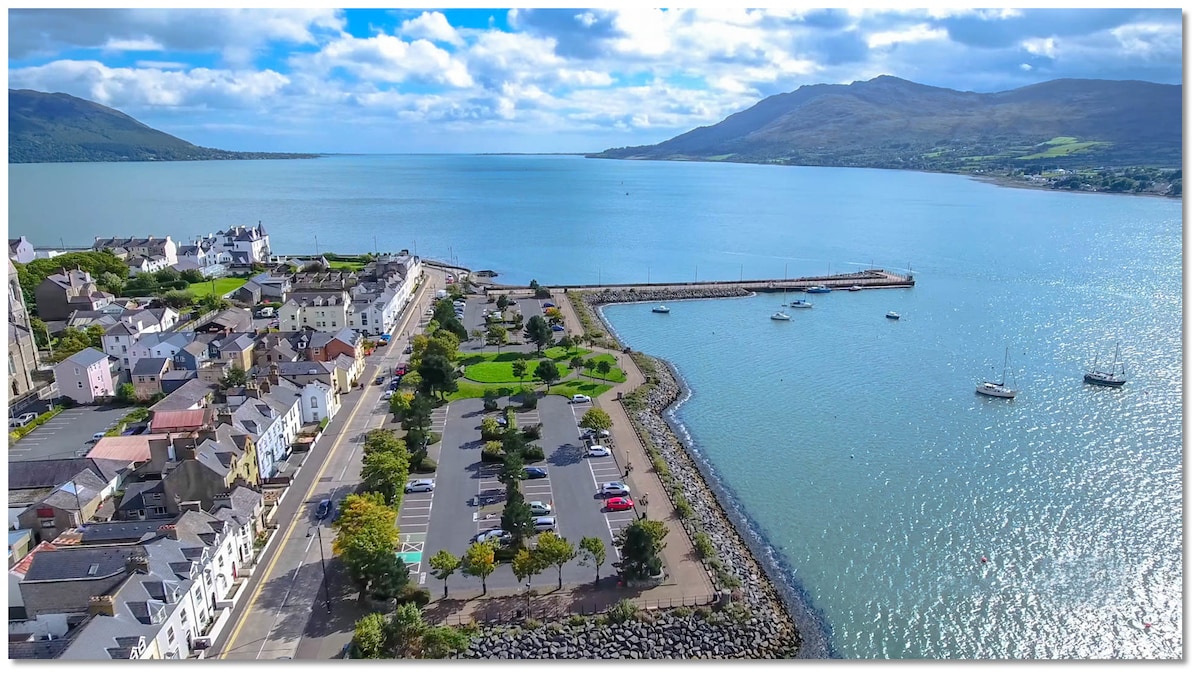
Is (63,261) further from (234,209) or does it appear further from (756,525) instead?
(234,209)

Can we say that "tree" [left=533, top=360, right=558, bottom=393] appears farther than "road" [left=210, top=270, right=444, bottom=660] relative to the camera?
Yes

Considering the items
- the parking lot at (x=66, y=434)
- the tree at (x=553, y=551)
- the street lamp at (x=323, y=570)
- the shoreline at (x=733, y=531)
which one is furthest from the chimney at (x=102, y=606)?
the shoreline at (x=733, y=531)

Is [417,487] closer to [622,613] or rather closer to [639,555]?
[639,555]

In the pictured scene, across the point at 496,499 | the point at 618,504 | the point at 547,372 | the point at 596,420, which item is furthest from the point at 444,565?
the point at 547,372

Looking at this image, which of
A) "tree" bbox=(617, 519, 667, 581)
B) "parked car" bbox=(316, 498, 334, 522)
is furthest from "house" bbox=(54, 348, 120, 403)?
"tree" bbox=(617, 519, 667, 581)

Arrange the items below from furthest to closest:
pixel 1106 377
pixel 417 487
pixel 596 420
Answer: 1. pixel 1106 377
2. pixel 596 420
3. pixel 417 487

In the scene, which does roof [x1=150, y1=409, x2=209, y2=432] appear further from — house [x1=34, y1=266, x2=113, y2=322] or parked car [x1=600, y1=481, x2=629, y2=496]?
house [x1=34, y1=266, x2=113, y2=322]
